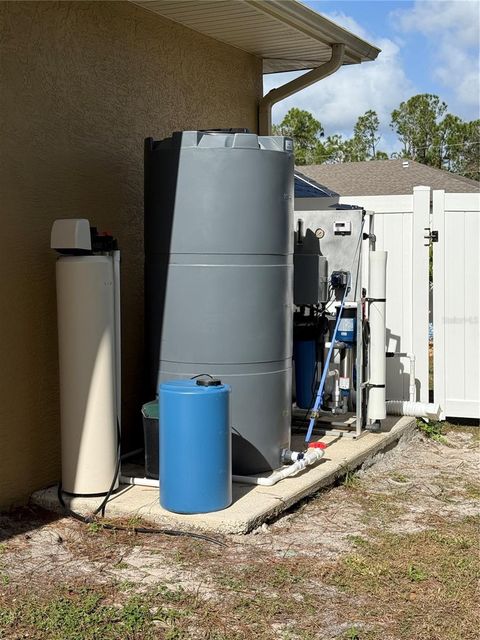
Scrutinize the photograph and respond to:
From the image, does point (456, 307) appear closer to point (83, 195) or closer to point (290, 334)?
point (290, 334)

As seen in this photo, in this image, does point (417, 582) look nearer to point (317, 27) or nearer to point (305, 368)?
point (305, 368)

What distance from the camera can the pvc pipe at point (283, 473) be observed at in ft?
16.1

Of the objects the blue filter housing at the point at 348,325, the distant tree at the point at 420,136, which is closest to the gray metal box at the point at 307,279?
the blue filter housing at the point at 348,325

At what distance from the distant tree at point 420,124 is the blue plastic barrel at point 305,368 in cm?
3072

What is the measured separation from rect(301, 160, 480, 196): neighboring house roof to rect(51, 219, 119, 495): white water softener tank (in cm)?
1434

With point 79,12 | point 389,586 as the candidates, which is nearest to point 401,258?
point 79,12

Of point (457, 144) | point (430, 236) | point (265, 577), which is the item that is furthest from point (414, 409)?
point (457, 144)

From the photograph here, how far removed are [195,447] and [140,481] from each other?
69 cm

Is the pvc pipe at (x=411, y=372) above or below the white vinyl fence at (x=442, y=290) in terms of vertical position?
below

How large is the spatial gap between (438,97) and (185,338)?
3331 cm

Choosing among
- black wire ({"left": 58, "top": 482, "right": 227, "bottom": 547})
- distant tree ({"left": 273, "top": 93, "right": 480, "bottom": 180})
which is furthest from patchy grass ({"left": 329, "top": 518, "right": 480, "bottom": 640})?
distant tree ({"left": 273, "top": 93, "right": 480, "bottom": 180})

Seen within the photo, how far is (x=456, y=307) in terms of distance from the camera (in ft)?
24.0

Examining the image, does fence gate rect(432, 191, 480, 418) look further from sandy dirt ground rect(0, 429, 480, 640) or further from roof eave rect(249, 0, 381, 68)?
sandy dirt ground rect(0, 429, 480, 640)

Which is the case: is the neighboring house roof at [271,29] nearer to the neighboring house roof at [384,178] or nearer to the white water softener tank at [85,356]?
the white water softener tank at [85,356]
